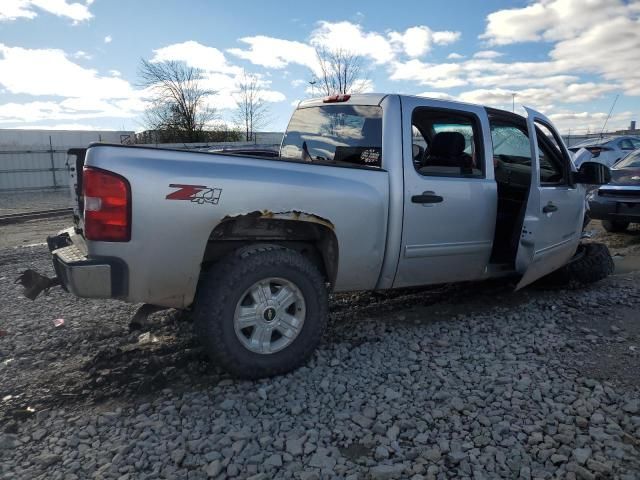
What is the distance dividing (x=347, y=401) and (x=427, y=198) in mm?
1661

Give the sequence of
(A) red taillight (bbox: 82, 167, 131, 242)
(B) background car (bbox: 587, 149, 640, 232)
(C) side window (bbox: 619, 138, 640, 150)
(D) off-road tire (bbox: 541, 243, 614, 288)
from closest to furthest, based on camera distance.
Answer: (A) red taillight (bbox: 82, 167, 131, 242)
(D) off-road tire (bbox: 541, 243, 614, 288)
(B) background car (bbox: 587, 149, 640, 232)
(C) side window (bbox: 619, 138, 640, 150)

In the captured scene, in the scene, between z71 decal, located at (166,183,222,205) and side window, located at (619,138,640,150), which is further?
side window, located at (619,138,640,150)

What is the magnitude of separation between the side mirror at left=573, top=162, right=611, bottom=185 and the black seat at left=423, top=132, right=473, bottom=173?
4.55 ft

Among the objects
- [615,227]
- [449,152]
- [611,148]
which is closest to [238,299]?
[449,152]

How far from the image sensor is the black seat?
4312mm

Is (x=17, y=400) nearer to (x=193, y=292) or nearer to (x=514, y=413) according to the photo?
(x=193, y=292)

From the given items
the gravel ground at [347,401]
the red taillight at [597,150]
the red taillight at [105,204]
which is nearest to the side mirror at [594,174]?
the gravel ground at [347,401]

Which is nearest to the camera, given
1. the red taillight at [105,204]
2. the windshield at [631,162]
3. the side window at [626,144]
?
the red taillight at [105,204]

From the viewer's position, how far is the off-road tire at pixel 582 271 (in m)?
5.20

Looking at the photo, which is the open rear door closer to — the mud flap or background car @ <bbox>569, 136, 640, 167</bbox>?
the mud flap

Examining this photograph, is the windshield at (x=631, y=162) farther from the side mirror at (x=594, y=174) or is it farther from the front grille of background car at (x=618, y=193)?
the side mirror at (x=594, y=174)

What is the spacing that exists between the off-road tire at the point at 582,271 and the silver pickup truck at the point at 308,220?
35 centimetres

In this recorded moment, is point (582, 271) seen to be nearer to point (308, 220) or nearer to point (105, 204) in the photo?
point (308, 220)

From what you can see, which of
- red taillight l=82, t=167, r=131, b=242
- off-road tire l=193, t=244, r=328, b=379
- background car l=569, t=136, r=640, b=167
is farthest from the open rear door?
background car l=569, t=136, r=640, b=167
